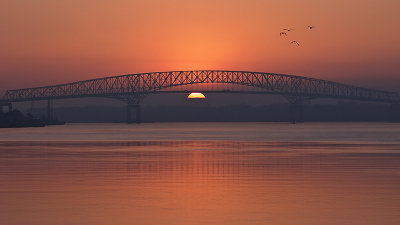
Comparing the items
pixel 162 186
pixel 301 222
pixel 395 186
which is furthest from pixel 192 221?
pixel 395 186

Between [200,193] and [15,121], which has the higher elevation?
[15,121]

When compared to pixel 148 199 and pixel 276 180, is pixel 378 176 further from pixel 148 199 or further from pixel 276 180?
pixel 148 199

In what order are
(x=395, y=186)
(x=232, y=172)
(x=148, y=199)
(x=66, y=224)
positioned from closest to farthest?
(x=66, y=224), (x=148, y=199), (x=395, y=186), (x=232, y=172)

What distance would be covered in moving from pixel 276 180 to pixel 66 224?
10.4 m

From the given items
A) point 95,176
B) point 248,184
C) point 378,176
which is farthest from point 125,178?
point 378,176

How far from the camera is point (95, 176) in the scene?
82.1 feet

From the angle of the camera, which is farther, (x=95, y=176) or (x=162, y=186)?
(x=95, y=176)

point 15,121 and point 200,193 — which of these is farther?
point 15,121

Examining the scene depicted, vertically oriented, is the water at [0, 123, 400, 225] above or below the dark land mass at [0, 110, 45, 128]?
below

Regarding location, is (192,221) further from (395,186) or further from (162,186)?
(395,186)

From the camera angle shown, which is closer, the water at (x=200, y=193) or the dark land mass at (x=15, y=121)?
the water at (x=200, y=193)

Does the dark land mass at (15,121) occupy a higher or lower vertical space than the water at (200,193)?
higher

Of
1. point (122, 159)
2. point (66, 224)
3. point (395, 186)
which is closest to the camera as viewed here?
point (66, 224)

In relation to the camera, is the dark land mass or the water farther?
the dark land mass
